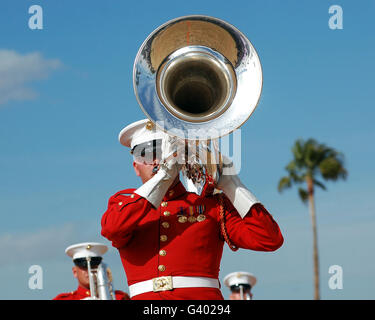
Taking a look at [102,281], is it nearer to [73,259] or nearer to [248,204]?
[73,259]

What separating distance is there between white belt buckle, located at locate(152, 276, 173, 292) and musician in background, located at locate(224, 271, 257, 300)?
6.93 metres

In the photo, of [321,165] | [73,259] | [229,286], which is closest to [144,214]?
[73,259]

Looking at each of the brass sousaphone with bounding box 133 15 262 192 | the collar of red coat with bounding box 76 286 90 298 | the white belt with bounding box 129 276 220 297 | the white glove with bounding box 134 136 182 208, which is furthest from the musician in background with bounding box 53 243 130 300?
the brass sousaphone with bounding box 133 15 262 192

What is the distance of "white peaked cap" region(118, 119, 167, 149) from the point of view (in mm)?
5434

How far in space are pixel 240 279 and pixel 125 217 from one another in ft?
23.8

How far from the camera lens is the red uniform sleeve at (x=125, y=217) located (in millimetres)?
5039

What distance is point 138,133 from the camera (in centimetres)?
555

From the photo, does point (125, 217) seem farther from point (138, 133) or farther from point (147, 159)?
point (138, 133)

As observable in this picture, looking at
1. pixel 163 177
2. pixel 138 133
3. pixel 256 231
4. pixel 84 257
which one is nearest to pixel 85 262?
pixel 84 257

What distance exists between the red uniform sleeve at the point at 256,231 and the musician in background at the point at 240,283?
22.5 feet

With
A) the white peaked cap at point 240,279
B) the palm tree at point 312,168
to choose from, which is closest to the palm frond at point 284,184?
the palm tree at point 312,168

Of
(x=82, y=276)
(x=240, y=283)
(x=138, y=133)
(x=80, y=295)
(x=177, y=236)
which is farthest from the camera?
(x=240, y=283)
